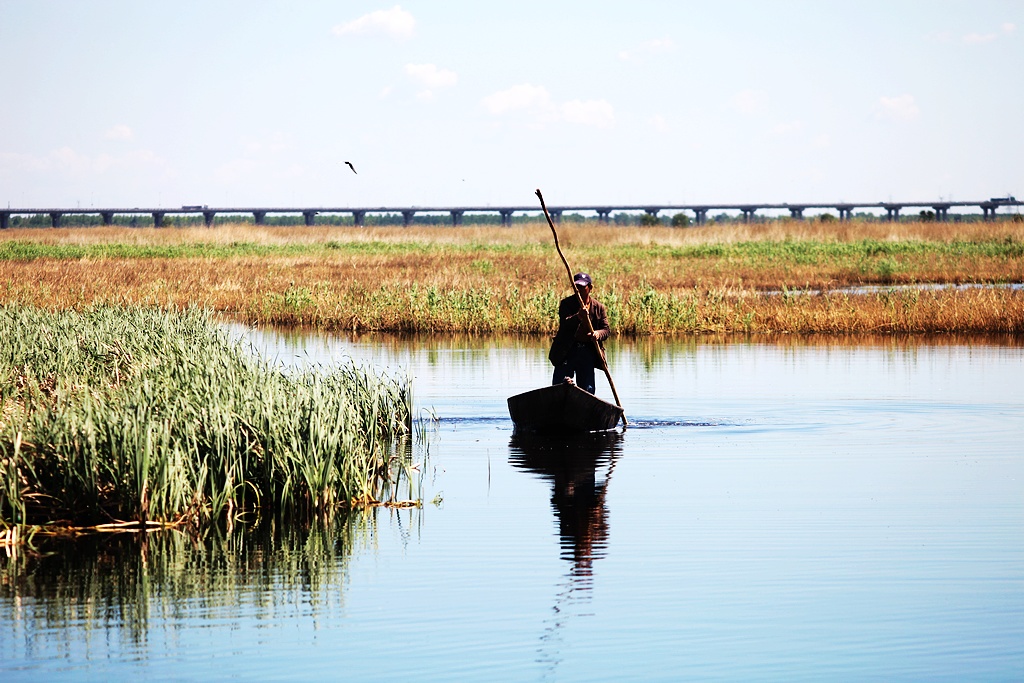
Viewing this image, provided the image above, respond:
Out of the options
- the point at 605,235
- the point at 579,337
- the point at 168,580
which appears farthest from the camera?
the point at 605,235

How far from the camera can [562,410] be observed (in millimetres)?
17000

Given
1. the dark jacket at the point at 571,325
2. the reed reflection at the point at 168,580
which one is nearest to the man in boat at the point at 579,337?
the dark jacket at the point at 571,325

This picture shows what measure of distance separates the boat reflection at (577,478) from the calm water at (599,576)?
4cm

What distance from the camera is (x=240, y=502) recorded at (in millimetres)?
12188

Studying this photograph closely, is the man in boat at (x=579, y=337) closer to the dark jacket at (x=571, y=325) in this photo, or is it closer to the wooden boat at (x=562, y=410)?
the dark jacket at (x=571, y=325)

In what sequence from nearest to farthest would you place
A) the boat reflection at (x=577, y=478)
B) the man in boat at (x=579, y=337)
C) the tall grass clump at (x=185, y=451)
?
the boat reflection at (x=577, y=478)
the tall grass clump at (x=185, y=451)
the man in boat at (x=579, y=337)

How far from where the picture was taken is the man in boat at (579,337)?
1681cm

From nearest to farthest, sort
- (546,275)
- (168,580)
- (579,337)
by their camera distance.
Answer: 1. (168,580)
2. (579,337)
3. (546,275)

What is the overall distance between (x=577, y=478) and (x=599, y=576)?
456 centimetres

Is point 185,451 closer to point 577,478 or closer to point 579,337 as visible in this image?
point 577,478

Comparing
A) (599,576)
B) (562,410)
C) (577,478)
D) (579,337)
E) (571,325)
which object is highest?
(571,325)

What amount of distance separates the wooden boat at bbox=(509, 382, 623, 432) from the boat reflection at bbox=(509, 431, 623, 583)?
0.59ft

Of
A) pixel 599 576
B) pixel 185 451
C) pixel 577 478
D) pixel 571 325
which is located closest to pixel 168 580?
pixel 185 451

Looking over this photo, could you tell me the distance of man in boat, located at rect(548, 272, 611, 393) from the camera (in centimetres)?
1681
